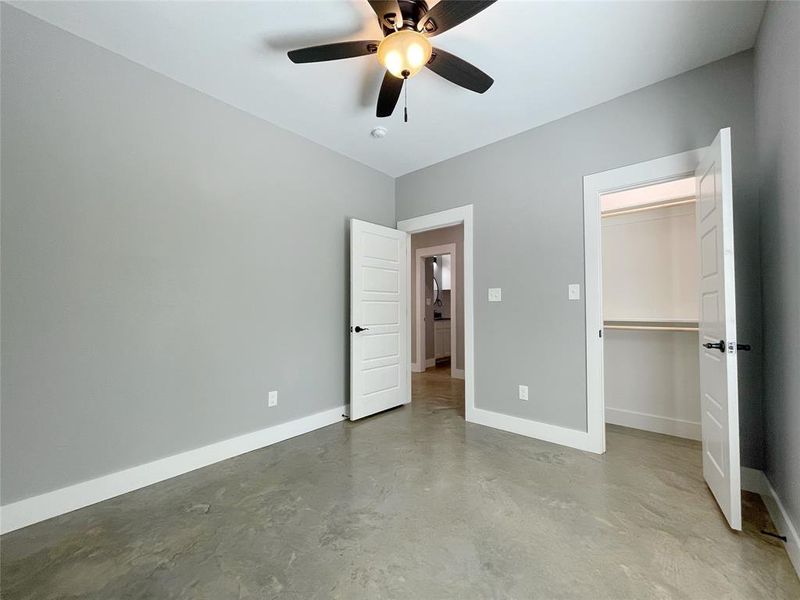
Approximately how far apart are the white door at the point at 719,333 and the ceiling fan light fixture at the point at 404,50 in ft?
4.99

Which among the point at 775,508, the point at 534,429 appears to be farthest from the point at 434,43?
the point at 775,508

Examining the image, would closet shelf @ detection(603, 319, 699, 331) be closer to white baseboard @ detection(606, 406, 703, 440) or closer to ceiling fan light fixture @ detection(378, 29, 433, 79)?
white baseboard @ detection(606, 406, 703, 440)

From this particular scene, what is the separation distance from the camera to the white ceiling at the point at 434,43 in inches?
70.1

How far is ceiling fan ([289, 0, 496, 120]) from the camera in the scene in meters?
1.52

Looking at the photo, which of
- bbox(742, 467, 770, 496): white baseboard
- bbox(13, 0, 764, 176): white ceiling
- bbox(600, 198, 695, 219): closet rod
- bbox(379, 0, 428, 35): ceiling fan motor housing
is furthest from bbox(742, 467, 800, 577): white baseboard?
bbox(379, 0, 428, 35): ceiling fan motor housing

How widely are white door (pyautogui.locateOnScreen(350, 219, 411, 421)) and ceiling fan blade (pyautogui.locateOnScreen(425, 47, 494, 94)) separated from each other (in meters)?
1.64

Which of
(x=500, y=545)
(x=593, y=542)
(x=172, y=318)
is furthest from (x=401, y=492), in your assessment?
(x=172, y=318)

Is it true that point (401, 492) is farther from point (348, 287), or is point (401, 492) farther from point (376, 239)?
point (376, 239)

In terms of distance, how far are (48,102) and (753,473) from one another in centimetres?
457

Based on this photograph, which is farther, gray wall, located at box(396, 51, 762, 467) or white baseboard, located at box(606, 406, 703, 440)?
white baseboard, located at box(606, 406, 703, 440)

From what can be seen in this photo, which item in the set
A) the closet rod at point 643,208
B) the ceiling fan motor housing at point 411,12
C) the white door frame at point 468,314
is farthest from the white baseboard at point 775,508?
the ceiling fan motor housing at point 411,12

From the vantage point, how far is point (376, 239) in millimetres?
3521

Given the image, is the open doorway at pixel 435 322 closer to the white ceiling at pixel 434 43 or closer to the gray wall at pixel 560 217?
the gray wall at pixel 560 217

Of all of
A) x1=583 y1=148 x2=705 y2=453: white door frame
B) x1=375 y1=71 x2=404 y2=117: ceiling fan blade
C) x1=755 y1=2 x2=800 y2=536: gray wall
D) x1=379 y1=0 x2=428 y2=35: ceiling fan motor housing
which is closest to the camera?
x1=755 y1=2 x2=800 y2=536: gray wall
